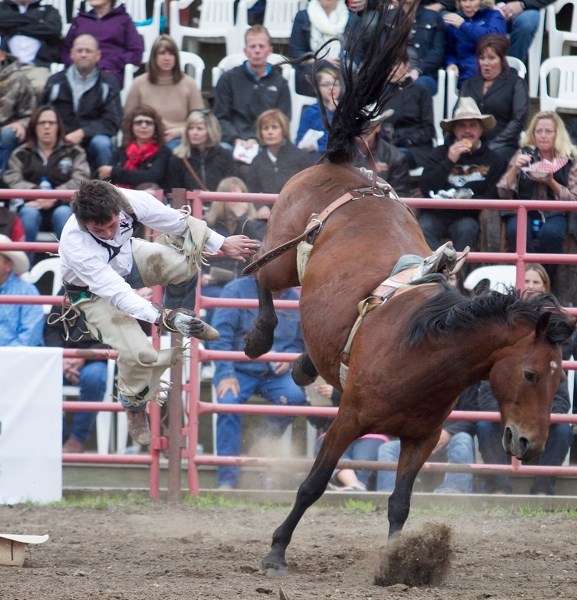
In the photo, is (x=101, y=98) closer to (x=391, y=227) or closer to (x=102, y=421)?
(x=102, y=421)

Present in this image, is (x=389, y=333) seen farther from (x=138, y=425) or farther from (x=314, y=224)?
(x=138, y=425)

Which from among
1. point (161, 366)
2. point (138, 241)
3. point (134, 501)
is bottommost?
point (134, 501)

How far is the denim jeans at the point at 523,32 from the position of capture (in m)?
9.89

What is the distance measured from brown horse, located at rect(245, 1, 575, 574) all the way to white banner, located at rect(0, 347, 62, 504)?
1.82m

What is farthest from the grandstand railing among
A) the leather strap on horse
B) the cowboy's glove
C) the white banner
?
the cowboy's glove

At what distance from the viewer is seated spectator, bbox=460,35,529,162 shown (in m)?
8.73

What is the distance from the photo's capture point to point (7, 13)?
9.93 m

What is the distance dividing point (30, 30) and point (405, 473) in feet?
20.9

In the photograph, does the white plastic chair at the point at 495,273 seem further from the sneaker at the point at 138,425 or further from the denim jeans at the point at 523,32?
the denim jeans at the point at 523,32

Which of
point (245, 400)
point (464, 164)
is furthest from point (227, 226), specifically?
point (464, 164)

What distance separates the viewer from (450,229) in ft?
25.1

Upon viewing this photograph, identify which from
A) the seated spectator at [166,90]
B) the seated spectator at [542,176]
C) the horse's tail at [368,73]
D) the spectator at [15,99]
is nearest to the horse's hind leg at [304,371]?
the horse's tail at [368,73]

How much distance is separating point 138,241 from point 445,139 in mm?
3409

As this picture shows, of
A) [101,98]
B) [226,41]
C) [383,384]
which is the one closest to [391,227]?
[383,384]
